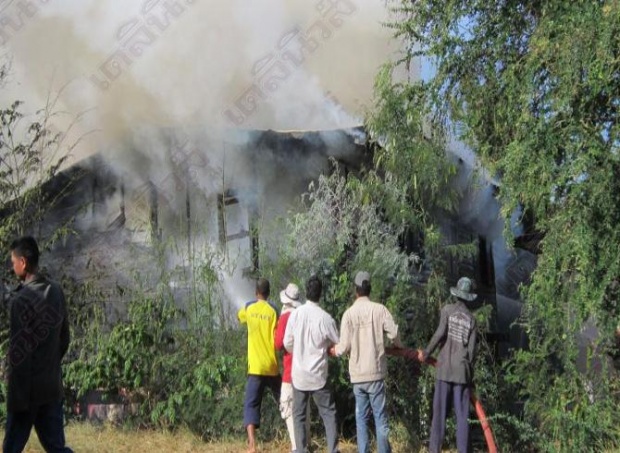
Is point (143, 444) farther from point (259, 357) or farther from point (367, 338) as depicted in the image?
point (367, 338)

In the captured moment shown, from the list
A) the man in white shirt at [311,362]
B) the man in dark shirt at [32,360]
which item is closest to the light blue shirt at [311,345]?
the man in white shirt at [311,362]

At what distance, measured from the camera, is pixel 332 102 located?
11133mm

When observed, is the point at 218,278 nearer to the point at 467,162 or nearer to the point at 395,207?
the point at 395,207

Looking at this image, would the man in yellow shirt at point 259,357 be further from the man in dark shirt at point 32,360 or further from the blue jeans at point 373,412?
the man in dark shirt at point 32,360

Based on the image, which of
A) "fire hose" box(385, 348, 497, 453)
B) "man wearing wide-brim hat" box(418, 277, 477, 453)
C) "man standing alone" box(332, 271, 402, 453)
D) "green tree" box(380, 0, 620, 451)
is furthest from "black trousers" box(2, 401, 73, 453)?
"green tree" box(380, 0, 620, 451)

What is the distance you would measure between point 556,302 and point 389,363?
1671 mm

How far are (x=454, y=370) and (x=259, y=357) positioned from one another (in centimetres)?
178

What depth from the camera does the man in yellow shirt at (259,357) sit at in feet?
22.9

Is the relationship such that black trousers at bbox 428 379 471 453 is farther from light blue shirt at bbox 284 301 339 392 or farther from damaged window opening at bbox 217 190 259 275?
damaged window opening at bbox 217 190 259 275

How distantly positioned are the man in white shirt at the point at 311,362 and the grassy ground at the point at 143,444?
0.80 metres

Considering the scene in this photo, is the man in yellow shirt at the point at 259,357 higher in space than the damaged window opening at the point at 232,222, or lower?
lower

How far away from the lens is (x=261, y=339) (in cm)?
704

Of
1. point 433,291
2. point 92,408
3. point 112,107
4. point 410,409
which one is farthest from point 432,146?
point 112,107

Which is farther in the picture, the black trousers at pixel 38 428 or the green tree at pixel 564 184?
the green tree at pixel 564 184
